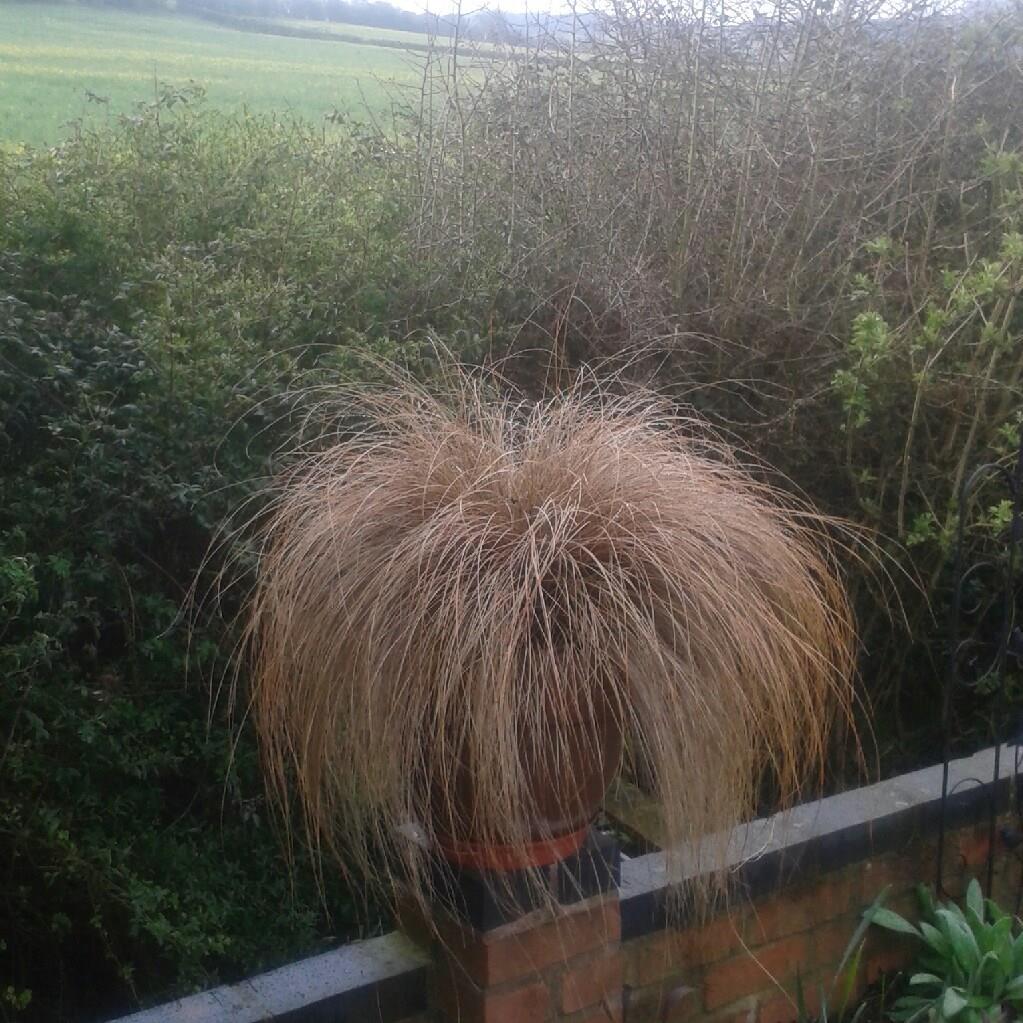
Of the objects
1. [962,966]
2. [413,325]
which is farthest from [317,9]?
[962,966]

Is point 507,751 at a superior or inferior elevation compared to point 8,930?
superior

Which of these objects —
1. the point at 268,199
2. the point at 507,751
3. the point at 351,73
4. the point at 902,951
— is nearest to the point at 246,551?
the point at 507,751

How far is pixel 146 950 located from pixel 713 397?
8.58ft

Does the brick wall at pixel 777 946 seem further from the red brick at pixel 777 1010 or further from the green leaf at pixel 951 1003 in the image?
the green leaf at pixel 951 1003

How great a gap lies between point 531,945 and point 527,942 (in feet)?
0.05

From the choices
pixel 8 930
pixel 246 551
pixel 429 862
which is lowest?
pixel 8 930

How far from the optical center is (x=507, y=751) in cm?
213

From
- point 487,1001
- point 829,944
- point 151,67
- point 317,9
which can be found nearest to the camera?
point 487,1001

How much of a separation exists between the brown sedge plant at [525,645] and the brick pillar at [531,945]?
0.12m

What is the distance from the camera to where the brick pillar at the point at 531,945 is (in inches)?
97.6

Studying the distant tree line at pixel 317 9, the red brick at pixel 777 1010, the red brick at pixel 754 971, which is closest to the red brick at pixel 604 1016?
the red brick at pixel 754 971

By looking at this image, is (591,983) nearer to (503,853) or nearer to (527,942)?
(527,942)

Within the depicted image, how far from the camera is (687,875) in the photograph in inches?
104

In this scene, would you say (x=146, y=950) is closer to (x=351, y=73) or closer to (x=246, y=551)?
(x=246, y=551)
